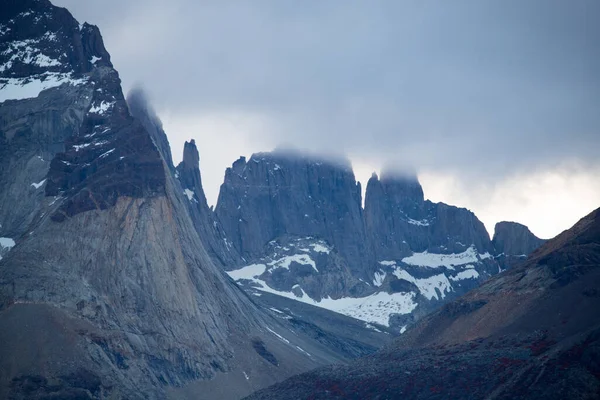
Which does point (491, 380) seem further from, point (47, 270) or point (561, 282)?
point (47, 270)

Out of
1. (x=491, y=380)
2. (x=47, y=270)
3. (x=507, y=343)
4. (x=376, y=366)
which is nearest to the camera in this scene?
(x=491, y=380)

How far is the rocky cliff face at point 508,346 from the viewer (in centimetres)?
11744

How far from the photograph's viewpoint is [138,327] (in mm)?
196875

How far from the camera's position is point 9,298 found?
7156 inches

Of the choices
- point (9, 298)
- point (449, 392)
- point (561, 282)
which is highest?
point (9, 298)

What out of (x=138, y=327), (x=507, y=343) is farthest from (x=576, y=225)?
(x=138, y=327)

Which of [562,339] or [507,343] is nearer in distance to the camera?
[562,339]

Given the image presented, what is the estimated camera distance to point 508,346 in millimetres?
138250

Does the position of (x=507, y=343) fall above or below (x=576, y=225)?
below

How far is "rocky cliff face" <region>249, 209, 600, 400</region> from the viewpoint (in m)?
117

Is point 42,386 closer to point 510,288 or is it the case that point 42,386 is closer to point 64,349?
point 64,349

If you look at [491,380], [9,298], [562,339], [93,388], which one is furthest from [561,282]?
[9,298]

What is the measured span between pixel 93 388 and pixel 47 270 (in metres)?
32.0

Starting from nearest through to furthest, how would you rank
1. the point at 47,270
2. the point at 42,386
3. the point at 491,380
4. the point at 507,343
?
the point at 491,380 < the point at 507,343 < the point at 42,386 < the point at 47,270
